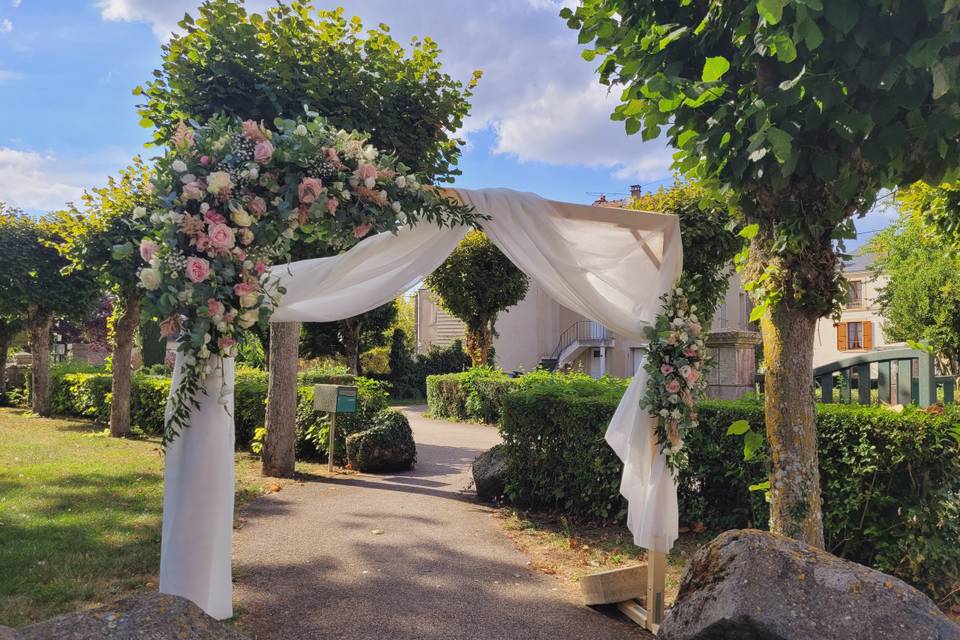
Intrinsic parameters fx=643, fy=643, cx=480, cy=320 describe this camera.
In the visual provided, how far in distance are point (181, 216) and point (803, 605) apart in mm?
3700

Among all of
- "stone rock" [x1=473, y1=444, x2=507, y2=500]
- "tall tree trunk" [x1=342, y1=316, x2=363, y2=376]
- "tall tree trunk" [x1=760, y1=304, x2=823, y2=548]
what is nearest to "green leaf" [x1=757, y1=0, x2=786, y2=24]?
"tall tree trunk" [x1=760, y1=304, x2=823, y2=548]

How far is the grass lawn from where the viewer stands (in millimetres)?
4488

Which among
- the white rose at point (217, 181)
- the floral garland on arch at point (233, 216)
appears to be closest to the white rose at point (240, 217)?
the floral garland on arch at point (233, 216)

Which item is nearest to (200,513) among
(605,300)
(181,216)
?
(181,216)

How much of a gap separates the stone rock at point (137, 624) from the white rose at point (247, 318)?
1566mm

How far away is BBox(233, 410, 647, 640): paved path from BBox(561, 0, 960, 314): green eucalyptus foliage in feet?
9.13

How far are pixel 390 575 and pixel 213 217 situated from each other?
314 cm

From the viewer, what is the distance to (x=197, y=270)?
3.52m

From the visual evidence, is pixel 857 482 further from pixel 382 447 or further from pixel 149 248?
pixel 382 447

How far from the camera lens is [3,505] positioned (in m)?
6.77

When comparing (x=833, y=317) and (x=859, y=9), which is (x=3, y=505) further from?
(x=859, y=9)

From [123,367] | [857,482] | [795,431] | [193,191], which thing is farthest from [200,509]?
[123,367]

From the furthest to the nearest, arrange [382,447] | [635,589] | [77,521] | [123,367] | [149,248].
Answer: [123,367] < [382,447] < [77,521] < [635,589] < [149,248]

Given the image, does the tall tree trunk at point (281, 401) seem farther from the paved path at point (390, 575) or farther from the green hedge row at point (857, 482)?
the green hedge row at point (857, 482)
